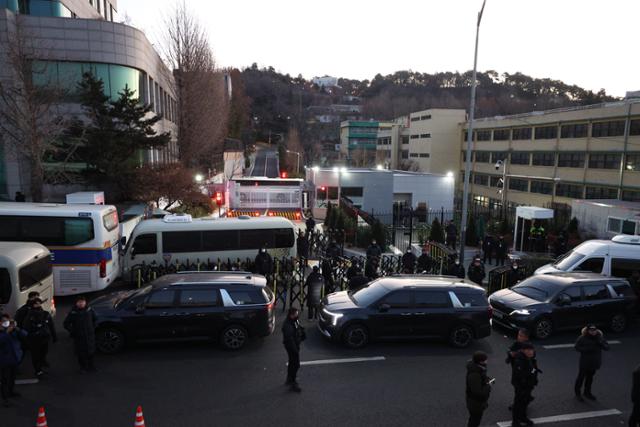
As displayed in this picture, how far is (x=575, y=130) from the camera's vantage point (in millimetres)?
46250

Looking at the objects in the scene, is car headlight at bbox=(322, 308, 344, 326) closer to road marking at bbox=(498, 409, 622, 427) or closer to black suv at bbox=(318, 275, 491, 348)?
black suv at bbox=(318, 275, 491, 348)

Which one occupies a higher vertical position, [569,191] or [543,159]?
[543,159]

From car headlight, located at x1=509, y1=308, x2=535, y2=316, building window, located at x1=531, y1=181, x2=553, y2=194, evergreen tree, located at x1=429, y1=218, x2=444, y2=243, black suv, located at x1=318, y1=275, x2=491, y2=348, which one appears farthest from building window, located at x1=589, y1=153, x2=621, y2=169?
black suv, located at x1=318, y1=275, x2=491, y2=348

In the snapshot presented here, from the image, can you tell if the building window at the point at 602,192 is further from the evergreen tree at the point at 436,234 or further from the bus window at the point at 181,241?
the bus window at the point at 181,241

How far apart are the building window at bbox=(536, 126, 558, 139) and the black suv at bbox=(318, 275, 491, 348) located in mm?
44937

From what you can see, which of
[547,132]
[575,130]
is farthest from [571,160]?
[547,132]

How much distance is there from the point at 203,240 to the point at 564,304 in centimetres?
1213

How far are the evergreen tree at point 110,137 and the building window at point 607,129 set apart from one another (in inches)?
1521

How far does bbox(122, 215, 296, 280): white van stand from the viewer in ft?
54.1

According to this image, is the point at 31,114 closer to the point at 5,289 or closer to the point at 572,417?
the point at 5,289

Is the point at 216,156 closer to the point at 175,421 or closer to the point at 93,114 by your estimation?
the point at 93,114

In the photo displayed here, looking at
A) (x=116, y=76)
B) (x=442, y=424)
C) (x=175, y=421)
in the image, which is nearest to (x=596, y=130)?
(x=116, y=76)

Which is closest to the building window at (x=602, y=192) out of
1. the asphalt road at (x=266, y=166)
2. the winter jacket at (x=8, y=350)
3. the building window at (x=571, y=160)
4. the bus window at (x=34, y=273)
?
the building window at (x=571, y=160)

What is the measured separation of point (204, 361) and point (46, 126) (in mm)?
17734
